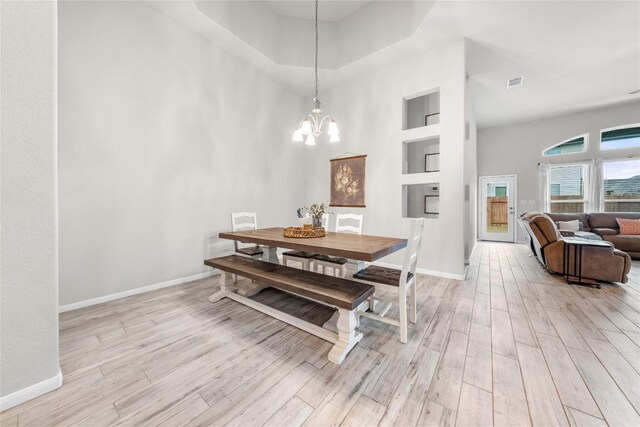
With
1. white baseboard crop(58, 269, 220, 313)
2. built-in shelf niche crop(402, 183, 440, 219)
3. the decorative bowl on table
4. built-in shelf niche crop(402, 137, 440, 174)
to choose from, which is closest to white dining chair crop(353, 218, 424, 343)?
the decorative bowl on table

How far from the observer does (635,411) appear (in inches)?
48.4

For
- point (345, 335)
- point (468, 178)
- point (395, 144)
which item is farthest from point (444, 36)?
point (345, 335)

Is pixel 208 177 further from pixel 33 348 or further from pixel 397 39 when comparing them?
pixel 397 39

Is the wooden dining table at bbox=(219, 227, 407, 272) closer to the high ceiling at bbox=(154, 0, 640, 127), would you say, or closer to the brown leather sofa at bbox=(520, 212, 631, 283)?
the high ceiling at bbox=(154, 0, 640, 127)

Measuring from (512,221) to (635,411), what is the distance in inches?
290

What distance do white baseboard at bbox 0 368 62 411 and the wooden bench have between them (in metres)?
1.27

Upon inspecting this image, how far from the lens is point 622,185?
19.3 feet

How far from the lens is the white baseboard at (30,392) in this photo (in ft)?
4.07

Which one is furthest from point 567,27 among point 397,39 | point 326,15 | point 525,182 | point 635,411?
point 525,182

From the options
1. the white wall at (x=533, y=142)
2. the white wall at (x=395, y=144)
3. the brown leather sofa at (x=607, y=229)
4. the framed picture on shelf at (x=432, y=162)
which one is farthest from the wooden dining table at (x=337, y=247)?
the white wall at (x=533, y=142)

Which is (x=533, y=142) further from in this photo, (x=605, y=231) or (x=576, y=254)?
(x=576, y=254)

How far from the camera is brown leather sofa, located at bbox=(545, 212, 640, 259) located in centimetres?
468

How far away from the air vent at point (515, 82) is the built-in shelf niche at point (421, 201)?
2.96m

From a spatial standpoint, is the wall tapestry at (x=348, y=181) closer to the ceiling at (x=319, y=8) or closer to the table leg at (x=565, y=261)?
the ceiling at (x=319, y=8)
